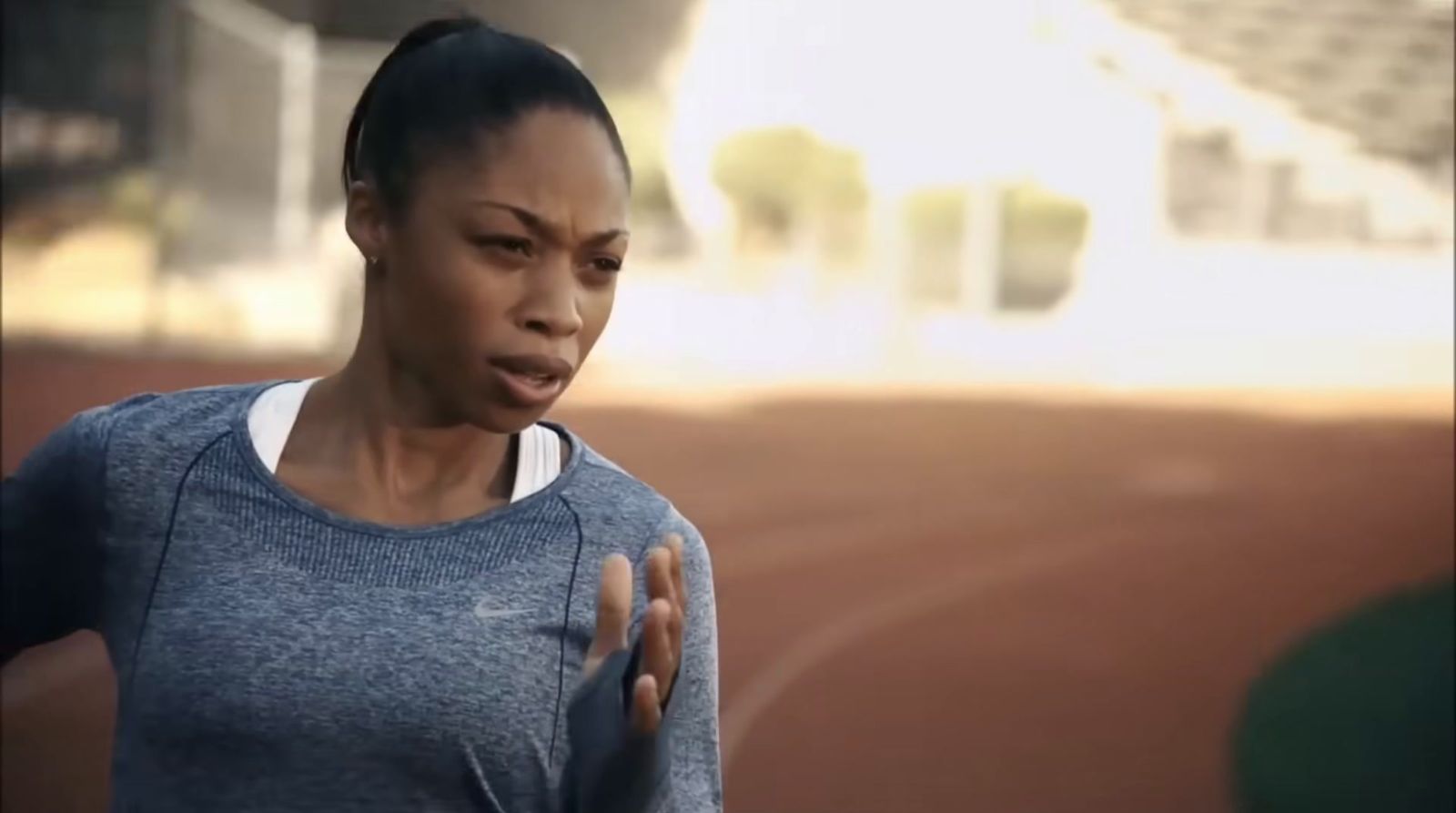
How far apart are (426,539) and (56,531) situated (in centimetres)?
33

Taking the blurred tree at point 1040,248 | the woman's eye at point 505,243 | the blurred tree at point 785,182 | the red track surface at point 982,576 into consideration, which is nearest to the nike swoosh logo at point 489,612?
the woman's eye at point 505,243

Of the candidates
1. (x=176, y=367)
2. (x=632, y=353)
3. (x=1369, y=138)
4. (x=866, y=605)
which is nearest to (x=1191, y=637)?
(x=866, y=605)

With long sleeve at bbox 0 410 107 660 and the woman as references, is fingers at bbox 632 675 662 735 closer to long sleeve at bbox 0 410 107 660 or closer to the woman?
the woman

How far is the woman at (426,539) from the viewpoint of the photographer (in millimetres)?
1325

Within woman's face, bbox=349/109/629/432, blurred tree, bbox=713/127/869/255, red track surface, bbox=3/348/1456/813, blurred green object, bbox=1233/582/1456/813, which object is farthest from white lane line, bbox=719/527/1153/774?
blurred tree, bbox=713/127/869/255

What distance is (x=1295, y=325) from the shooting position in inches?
751

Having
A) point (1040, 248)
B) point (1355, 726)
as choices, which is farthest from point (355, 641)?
point (1040, 248)

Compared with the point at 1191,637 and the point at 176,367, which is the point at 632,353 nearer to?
the point at 176,367

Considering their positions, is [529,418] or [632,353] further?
[632,353]

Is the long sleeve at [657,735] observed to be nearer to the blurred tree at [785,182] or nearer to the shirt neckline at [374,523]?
the shirt neckline at [374,523]

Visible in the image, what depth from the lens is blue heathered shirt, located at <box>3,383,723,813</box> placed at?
1324mm

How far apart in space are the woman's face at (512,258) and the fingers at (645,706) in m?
0.26

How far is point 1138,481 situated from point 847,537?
3.35 m

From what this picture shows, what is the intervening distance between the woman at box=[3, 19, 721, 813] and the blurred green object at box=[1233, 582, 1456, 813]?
185 inches
